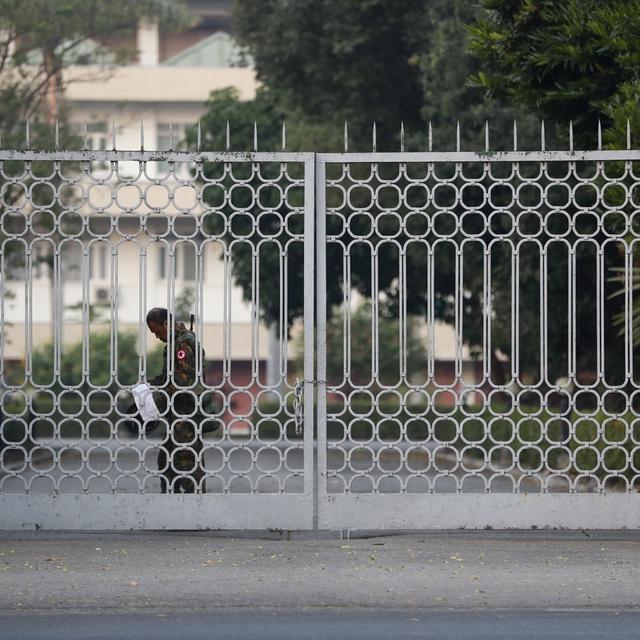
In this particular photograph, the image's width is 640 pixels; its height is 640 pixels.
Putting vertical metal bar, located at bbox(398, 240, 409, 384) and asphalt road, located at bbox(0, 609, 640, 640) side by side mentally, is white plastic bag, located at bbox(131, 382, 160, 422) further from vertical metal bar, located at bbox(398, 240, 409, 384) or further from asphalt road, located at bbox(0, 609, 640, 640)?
asphalt road, located at bbox(0, 609, 640, 640)

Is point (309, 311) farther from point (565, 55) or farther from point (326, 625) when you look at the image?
point (565, 55)

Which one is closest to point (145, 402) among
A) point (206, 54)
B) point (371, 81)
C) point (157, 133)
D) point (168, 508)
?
point (168, 508)

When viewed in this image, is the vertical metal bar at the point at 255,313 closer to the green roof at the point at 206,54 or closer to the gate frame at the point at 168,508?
the gate frame at the point at 168,508

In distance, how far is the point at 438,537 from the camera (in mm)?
11086

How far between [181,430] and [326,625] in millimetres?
3543

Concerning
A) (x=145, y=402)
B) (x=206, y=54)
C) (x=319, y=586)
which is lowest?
(x=319, y=586)

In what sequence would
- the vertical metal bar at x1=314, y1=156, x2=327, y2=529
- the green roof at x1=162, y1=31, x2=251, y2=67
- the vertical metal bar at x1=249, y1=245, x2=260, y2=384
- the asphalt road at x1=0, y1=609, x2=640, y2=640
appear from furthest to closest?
the green roof at x1=162, y1=31, x2=251, y2=67, the vertical metal bar at x1=314, y1=156, x2=327, y2=529, the vertical metal bar at x1=249, y1=245, x2=260, y2=384, the asphalt road at x1=0, y1=609, x2=640, y2=640

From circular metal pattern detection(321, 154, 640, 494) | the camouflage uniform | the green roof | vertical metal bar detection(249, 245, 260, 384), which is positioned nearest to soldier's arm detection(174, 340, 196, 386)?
the camouflage uniform

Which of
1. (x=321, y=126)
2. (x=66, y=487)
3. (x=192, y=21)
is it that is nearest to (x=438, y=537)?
(x=66, y=487)

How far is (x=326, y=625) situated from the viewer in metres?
8.00

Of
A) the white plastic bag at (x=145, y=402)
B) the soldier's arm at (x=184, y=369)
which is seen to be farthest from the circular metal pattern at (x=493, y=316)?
the white plastic bag at (x=145, y=402)

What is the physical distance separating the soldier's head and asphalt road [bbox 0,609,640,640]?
3.34 meters

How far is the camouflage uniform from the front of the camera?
1122 centimetres

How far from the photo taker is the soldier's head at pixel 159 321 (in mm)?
11402
